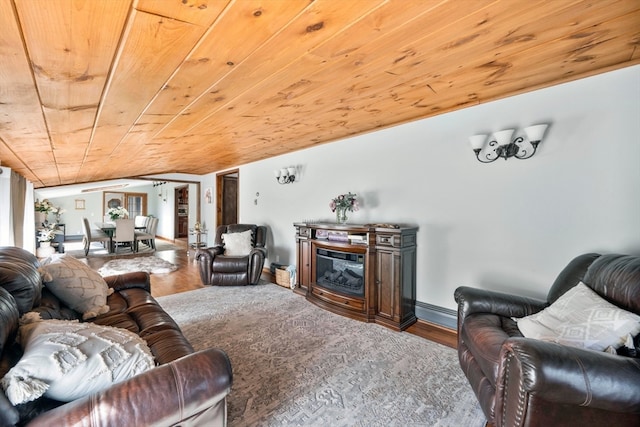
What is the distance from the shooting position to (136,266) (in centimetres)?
573

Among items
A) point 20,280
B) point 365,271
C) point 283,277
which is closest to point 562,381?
point 365,271

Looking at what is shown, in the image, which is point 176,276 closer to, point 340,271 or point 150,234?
point 340,271

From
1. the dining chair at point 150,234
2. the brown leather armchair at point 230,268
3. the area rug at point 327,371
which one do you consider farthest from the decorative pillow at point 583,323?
the dining chair at point 150,234

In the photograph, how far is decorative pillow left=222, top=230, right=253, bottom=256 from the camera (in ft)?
14.9

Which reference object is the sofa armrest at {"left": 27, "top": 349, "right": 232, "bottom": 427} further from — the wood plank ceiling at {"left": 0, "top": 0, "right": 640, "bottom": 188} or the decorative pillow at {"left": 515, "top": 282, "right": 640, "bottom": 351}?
the decorative pillow at {"left": 515, "top": 282, "right": 640, "bottom": 351}

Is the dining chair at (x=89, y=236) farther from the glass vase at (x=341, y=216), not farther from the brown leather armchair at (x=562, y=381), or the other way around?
the brown leather armchair at (x=562, y=381)

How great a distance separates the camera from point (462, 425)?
5.17 ft

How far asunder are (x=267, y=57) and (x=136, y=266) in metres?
A: 5.87

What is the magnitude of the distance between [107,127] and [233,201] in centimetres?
476

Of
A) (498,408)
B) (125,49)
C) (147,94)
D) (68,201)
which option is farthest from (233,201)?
(68,201)

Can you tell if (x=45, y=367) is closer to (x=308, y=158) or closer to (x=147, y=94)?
(x=147, y=94)

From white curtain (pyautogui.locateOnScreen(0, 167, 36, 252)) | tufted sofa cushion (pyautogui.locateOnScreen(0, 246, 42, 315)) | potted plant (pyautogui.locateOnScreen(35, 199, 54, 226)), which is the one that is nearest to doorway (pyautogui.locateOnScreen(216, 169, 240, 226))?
white curtain (pyautogui.locateOnScreen(0, 167, 36, 252))

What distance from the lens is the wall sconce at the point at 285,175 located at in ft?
14.4

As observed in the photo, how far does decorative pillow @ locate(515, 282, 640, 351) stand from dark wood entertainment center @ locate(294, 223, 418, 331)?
123 centimetres
